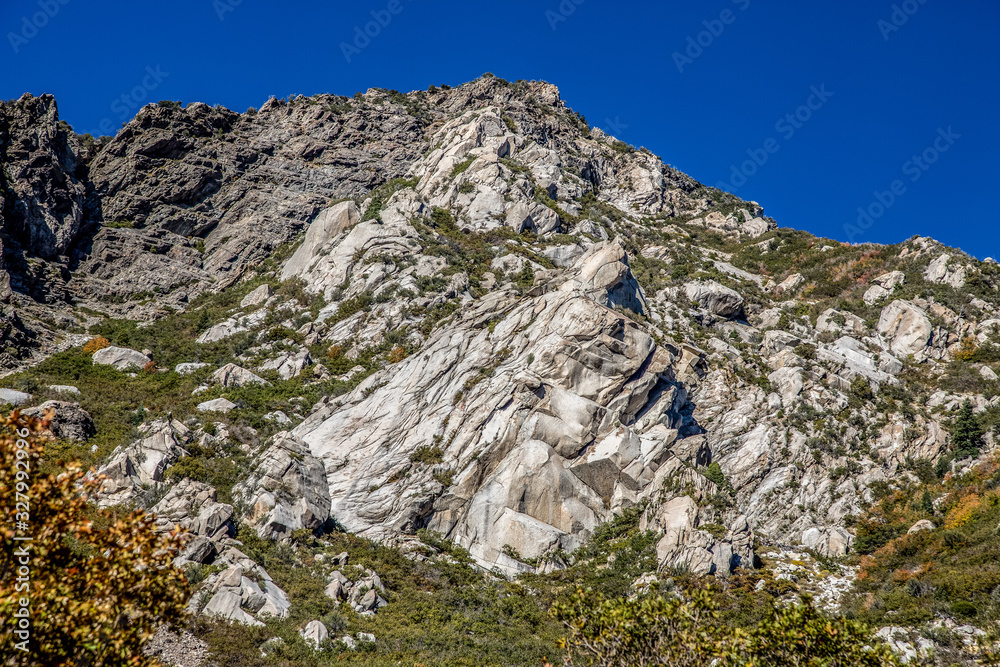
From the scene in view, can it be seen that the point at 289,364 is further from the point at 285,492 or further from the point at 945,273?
the point at 945,273

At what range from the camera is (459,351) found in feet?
146

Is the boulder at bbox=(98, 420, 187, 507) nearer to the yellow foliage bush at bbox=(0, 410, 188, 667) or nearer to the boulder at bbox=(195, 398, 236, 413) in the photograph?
the boulder at bbox=(195, 398, 236, 413)

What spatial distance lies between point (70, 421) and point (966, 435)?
56863 millimetres

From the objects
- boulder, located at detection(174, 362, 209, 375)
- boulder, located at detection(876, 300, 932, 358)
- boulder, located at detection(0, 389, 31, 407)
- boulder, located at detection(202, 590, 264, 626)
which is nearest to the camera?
boulder, located at detection(202, 590, 264, 626)

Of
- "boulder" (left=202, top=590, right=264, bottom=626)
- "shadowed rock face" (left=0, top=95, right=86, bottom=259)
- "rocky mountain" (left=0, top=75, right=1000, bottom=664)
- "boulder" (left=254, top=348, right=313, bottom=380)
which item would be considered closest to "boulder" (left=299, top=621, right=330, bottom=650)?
"boulder" (left=202, top=590, right=264, bottom=626)

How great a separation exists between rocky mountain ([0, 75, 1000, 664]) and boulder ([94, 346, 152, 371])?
1.37ft

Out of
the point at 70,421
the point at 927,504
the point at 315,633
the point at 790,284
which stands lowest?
the point at 315,633

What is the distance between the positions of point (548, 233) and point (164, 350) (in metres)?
40.4

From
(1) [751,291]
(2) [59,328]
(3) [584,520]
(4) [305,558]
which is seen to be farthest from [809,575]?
(2) [59,328]

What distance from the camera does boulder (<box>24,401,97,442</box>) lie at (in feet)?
125

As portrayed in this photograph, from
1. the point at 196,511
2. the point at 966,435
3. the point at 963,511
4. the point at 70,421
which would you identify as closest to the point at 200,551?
the point at 196,511

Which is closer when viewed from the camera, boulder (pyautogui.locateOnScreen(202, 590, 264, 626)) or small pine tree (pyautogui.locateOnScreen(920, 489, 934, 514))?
boulder (pyautogui.locateOnScreen(202, 590, 264, 626))

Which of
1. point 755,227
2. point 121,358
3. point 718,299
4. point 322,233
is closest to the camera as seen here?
point 121,358

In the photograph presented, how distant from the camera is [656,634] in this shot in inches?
643
